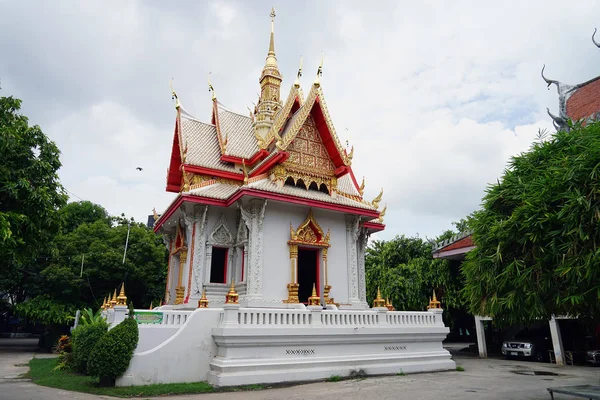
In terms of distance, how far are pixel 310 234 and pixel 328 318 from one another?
3.26 metres

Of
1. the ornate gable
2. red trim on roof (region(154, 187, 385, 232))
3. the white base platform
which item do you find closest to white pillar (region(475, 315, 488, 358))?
the white base platform

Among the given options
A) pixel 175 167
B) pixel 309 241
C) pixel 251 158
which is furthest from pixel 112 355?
pixel 175 167

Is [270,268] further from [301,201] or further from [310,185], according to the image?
[310,185]

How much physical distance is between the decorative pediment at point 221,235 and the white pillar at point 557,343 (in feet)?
35.9

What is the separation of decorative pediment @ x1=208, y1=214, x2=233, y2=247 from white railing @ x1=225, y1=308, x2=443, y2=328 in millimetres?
3825

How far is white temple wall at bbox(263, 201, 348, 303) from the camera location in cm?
1212

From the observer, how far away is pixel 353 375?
10.0m

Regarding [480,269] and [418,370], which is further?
[418,370]

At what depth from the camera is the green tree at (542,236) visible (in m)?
5.55

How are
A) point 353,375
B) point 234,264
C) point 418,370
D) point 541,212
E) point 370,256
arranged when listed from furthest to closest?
point 370,256 < point 234,264 < point 418,370 < point 353,375 < point 541,212

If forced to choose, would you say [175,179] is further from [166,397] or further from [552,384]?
[552,384]

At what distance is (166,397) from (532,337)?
14170 millimetres

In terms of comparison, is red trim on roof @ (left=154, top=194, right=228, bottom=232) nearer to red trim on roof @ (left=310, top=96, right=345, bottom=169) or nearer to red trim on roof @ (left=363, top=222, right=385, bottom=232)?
red trim on roof @ (left=310, top=96, right=345, bottom=169)

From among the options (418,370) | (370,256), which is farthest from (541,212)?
(370,256)
